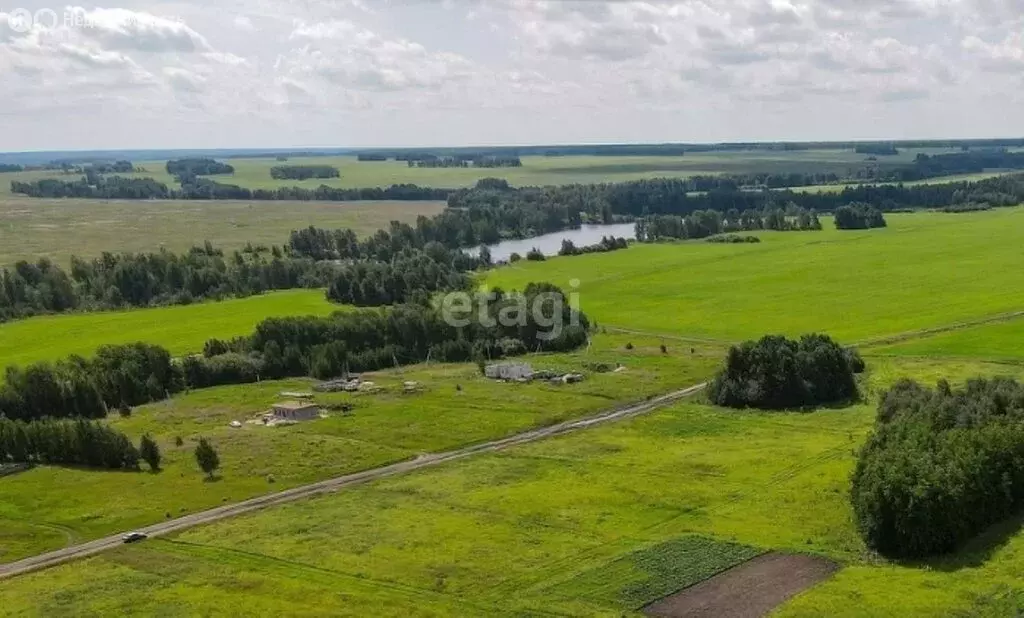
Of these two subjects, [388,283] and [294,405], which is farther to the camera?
[388,283]

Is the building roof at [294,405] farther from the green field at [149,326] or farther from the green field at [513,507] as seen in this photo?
the green field at [149,326]

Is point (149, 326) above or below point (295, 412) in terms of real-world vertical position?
above

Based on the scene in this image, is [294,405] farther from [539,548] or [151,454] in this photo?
[539,548]

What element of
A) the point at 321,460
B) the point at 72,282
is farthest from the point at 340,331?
the point at 72,282

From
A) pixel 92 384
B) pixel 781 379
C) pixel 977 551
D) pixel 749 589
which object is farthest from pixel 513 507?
pixel 92 384

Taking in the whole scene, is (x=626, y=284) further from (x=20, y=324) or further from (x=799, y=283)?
(x=20, y=324)
